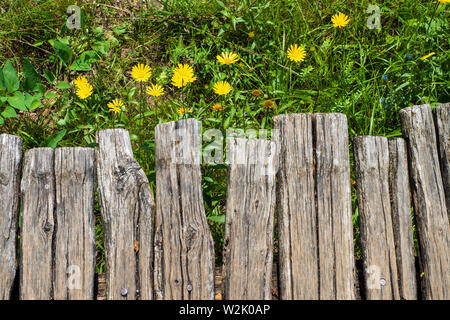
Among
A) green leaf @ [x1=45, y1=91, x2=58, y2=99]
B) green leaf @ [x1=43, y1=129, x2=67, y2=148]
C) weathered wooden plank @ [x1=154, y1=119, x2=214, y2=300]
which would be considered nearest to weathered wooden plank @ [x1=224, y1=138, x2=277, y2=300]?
weathered wooden plank @ [x1=154, y1=119, x2=214, y2=300]

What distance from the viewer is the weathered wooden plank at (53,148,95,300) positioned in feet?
6.36

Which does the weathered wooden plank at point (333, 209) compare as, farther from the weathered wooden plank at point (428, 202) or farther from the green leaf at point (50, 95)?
Answer: the green leaf at point (50, 95)

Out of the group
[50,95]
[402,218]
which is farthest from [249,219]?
[50,95]

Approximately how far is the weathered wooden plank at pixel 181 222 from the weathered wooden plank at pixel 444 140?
1.26m

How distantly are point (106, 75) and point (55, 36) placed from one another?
0.56 meters

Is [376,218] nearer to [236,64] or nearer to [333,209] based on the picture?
[333,209]

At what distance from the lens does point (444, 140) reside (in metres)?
2.14

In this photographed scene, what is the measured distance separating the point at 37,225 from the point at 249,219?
1029mm

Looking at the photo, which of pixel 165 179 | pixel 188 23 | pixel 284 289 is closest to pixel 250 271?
pixel 284 289

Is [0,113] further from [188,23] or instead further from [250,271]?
[250,271]

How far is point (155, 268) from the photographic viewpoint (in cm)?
194

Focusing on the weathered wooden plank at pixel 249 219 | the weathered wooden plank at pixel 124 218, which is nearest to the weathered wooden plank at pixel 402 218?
the weathered wooden plank at pixel 249 219

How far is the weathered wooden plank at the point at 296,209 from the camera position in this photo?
196cm
